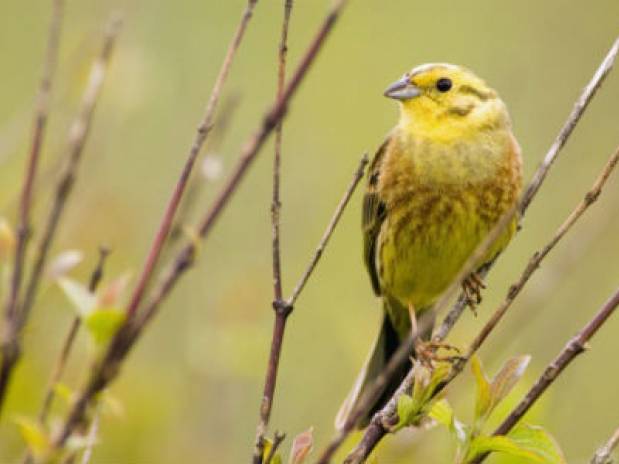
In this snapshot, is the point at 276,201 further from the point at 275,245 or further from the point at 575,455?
the point at 575,455

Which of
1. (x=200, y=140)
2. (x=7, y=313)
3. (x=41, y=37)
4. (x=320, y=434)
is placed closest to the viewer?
(x=7, y=313)

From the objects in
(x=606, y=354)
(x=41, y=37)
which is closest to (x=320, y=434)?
(x=606, y=354)

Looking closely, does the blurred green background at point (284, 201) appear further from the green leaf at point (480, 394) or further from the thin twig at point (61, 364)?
the thin twig at point (61, 364)

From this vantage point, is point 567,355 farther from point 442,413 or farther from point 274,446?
point 274,446

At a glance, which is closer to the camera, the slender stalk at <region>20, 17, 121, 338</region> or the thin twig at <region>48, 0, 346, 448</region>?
the thin twig at <region>48, 0, 346, 448</region>

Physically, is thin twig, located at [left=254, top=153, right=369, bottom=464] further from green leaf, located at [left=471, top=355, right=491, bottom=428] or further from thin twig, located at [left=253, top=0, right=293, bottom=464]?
green leaf, located at [left=471, top=355, right=491, bottom=428]

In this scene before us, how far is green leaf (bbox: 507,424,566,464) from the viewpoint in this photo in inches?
81.1

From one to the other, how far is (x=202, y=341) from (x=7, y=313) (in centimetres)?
218

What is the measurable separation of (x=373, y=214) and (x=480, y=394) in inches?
71.9

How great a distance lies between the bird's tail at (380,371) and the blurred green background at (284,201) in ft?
0.23

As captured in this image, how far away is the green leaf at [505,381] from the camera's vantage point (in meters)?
2.28

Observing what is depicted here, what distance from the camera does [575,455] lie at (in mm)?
5016

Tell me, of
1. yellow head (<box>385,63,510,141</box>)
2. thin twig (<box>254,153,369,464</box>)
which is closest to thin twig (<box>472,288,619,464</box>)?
thin twig (<box>254,153,369,464</box>)

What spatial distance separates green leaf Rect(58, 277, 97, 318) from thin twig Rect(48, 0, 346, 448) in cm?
24
